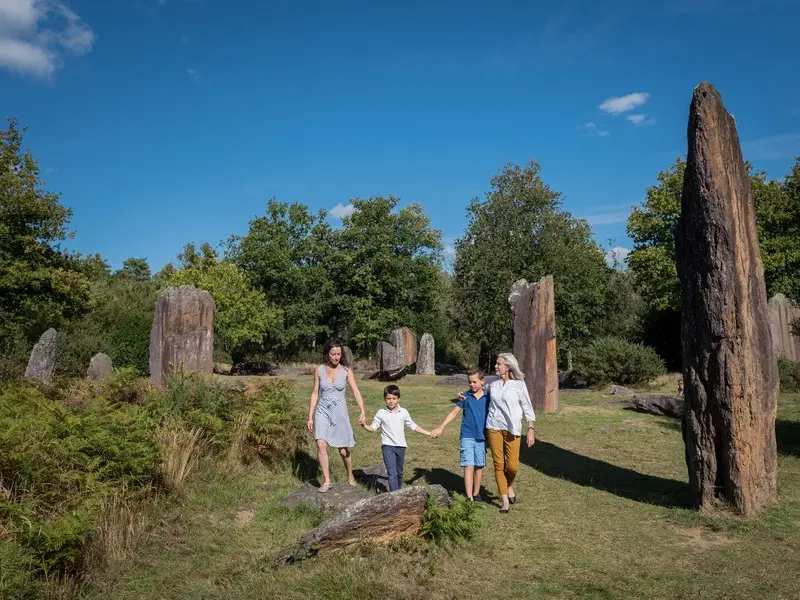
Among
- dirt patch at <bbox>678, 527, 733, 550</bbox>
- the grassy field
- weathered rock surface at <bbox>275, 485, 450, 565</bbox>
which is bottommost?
dirt patch at <bbox>678, 527, 733, 550</bbox>

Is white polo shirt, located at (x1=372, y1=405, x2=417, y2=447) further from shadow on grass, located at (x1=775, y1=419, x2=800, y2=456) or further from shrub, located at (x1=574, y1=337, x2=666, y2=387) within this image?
shrub, located at (x1=574, y1=337, x2=666, y2=387)

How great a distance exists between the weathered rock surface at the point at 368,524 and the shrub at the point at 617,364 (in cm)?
1673

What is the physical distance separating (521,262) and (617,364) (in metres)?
11.6

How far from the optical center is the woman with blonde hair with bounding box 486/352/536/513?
757 centimetres

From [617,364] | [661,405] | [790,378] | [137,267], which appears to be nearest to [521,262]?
[617,364]

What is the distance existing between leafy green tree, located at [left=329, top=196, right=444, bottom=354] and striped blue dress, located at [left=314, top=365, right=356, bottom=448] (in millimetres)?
31803

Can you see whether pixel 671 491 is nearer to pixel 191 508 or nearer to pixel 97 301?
pixel 191 508

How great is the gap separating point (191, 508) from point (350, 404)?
899cm

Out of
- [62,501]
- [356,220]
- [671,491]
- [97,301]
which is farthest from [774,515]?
[356,220]

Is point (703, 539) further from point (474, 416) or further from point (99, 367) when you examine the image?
point (99, 367)

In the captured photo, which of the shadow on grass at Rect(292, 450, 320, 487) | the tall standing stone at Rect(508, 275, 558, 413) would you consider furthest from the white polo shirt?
the tall standing stone at Rect(508, 275, 558, 413)

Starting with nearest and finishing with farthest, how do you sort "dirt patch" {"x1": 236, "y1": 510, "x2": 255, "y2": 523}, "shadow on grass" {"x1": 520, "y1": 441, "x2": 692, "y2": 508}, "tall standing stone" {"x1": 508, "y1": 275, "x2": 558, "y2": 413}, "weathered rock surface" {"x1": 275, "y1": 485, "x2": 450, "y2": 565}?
"weathered rock surface" {"x1": 275, "y1": 485, "x2": 450, "y2": 565} < "dirt patch" {"x1": 236, "y1": 510, "x2": 255, "y2": 523} < "shadow on grass" {"x1": 520, "y1": 441, "x2": 692, "y2": 508} < "tall standing stone" {"x1": 508, "y1": 275, "x2": 558, "y2": 413}

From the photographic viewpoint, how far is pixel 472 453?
25.0 ft

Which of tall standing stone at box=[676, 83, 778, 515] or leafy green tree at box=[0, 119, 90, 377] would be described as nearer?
tall standing stone at box=[676, 83, 778, 515]
